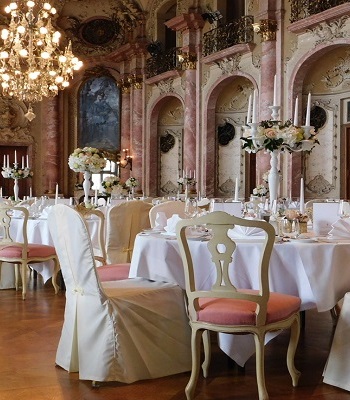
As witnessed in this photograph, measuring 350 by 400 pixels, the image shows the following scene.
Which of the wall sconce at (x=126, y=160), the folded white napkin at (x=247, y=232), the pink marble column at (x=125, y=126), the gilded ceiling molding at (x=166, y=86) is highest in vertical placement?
the gilded ceiling molding at (x=166, y=86)

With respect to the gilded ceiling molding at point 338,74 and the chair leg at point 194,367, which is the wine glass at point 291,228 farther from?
the gilded ceiling molding at point 338,74

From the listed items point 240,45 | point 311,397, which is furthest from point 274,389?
point 240,45

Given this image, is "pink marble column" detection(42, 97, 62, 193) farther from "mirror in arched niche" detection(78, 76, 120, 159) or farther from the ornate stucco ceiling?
the ornate stucco ceiling

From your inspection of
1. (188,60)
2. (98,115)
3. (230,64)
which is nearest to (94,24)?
(98,115)

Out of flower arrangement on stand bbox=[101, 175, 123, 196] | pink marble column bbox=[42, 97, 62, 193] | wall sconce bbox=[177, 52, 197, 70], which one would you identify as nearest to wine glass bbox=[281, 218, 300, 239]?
flower arrangement on stand bbox=[101, 175, 123, 196]

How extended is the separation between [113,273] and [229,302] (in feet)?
4.70

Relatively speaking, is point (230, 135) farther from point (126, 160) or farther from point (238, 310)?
point (238, 310)

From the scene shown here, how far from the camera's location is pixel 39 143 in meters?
20.5

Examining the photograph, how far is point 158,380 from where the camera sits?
152 inches

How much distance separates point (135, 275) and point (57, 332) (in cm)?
128

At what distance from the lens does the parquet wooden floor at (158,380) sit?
361 centimetres

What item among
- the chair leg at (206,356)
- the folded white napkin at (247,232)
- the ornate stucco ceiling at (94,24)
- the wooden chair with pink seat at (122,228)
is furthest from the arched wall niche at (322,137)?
the chair leg at (206,356)

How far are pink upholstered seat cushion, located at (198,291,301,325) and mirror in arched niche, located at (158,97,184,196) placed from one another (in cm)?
1533

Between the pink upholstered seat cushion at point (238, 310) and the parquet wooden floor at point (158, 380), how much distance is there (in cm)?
51
